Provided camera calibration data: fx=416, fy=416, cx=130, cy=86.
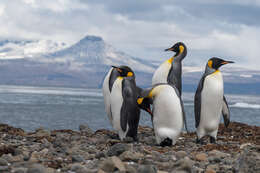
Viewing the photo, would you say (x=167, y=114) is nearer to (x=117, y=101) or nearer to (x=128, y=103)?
(x=128, y=103)

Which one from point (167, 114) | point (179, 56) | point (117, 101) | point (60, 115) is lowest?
point (60, 115)

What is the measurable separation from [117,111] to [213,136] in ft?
6.60

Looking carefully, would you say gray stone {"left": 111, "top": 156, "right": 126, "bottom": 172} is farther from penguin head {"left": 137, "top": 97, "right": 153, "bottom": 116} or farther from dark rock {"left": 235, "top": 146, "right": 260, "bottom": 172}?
penguin head {"left": 137, "top": 97, "right": 153, "bottom": 116}

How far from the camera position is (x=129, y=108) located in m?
8.10

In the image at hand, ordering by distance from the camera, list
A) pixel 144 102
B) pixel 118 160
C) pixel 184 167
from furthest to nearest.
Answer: pixel 144 102 < pixel 184 167 < pixel 118 160

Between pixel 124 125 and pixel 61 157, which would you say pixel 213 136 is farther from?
pixel 61 157

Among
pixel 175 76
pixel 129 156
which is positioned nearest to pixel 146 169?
pixel 129 156

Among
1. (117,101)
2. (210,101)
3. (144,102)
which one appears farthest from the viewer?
(117,101)

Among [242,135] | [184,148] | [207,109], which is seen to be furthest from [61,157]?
[242,135]

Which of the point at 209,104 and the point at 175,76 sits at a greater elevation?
the point at 175,76

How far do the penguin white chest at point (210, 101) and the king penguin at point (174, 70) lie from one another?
1005 mm

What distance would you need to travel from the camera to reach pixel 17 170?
14.5 feet

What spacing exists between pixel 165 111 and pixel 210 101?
1.28 meters

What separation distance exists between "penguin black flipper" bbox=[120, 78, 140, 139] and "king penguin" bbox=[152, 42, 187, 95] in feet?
4.49
